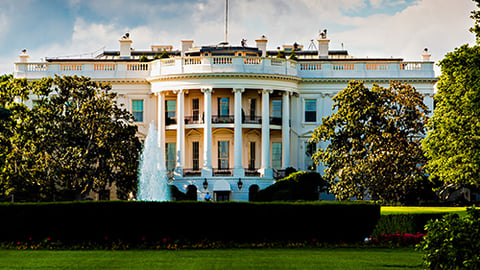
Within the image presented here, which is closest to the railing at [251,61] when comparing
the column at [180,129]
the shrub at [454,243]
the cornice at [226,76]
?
the cornice at [226,76]

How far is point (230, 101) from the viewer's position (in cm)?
6209

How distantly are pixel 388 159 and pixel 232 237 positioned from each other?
72.9ft

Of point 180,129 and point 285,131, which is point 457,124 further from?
point 180,129

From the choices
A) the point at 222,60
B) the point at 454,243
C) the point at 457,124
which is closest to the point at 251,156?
the point at 222,60

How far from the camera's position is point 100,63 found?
63.7 m

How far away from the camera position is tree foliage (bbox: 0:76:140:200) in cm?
4750

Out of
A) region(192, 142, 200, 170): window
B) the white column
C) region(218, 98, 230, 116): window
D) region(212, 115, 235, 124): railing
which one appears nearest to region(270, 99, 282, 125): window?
the white column

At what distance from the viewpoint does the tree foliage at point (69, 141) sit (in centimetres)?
4750

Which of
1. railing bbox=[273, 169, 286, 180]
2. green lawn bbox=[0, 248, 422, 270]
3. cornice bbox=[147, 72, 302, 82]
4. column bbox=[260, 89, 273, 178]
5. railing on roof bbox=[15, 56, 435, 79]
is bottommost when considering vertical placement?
green lawn bbox=[0, 248, 422, 270]

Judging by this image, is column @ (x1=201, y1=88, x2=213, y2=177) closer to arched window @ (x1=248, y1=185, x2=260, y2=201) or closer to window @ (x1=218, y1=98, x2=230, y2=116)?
window @ (x1=218, y1=98, x2=230, y2=116)

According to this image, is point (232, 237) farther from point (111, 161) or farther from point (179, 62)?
point (179, 62)

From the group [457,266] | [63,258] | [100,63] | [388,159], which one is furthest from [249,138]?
[457,266]

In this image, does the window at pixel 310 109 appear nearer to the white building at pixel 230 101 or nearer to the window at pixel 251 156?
the white building at pixel 230 101

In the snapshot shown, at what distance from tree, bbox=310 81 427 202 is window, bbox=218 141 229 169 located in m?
12.8
